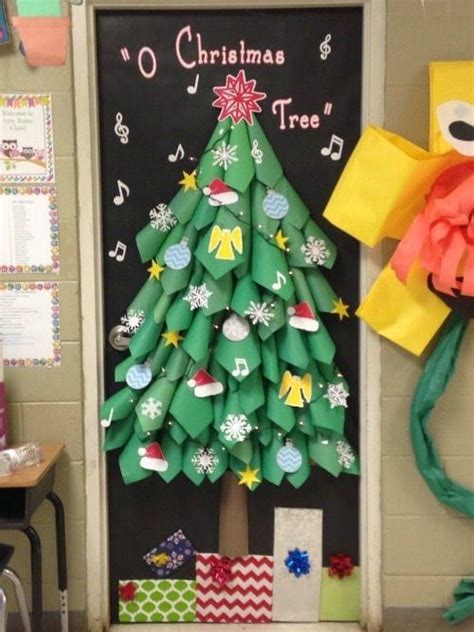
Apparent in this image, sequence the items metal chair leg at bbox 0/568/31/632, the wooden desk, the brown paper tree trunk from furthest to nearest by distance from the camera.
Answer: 1. the brown paper tree trunk
2. metal chair leg at bbox 0/568/31/632
3. the wooden desk

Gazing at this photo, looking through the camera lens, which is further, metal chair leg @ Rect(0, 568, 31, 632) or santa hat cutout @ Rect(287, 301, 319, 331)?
santa hat cutout @ Rect(287, 301, 319, 331)

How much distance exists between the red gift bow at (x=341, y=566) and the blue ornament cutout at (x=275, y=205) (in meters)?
1.09

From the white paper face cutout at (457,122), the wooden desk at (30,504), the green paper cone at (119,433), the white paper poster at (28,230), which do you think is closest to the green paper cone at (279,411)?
the green paper cone at (119,433)

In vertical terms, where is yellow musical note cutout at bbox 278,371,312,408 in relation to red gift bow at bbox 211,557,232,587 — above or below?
above

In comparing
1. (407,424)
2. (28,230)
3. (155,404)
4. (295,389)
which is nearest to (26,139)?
(28,230)

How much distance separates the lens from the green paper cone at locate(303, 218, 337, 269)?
2203mm

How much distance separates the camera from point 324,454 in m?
2.25

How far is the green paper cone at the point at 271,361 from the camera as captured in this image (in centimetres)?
218

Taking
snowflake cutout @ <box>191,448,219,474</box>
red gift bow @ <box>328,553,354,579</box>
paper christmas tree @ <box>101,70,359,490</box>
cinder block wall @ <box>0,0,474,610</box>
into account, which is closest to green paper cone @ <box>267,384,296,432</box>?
paper christmas tree @ <box>101,70,359,490</box>

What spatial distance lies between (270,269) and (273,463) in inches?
22.9

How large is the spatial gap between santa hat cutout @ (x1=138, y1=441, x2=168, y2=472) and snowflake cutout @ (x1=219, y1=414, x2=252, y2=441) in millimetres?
207

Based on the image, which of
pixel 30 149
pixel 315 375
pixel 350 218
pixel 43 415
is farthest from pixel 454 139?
pixel 43 415

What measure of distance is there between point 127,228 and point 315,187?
1.90 feet

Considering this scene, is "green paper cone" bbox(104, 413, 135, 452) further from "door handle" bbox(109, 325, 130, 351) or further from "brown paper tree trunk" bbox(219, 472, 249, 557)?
"brown paper tree trunk" bbox(219, 472, 249, 557)
